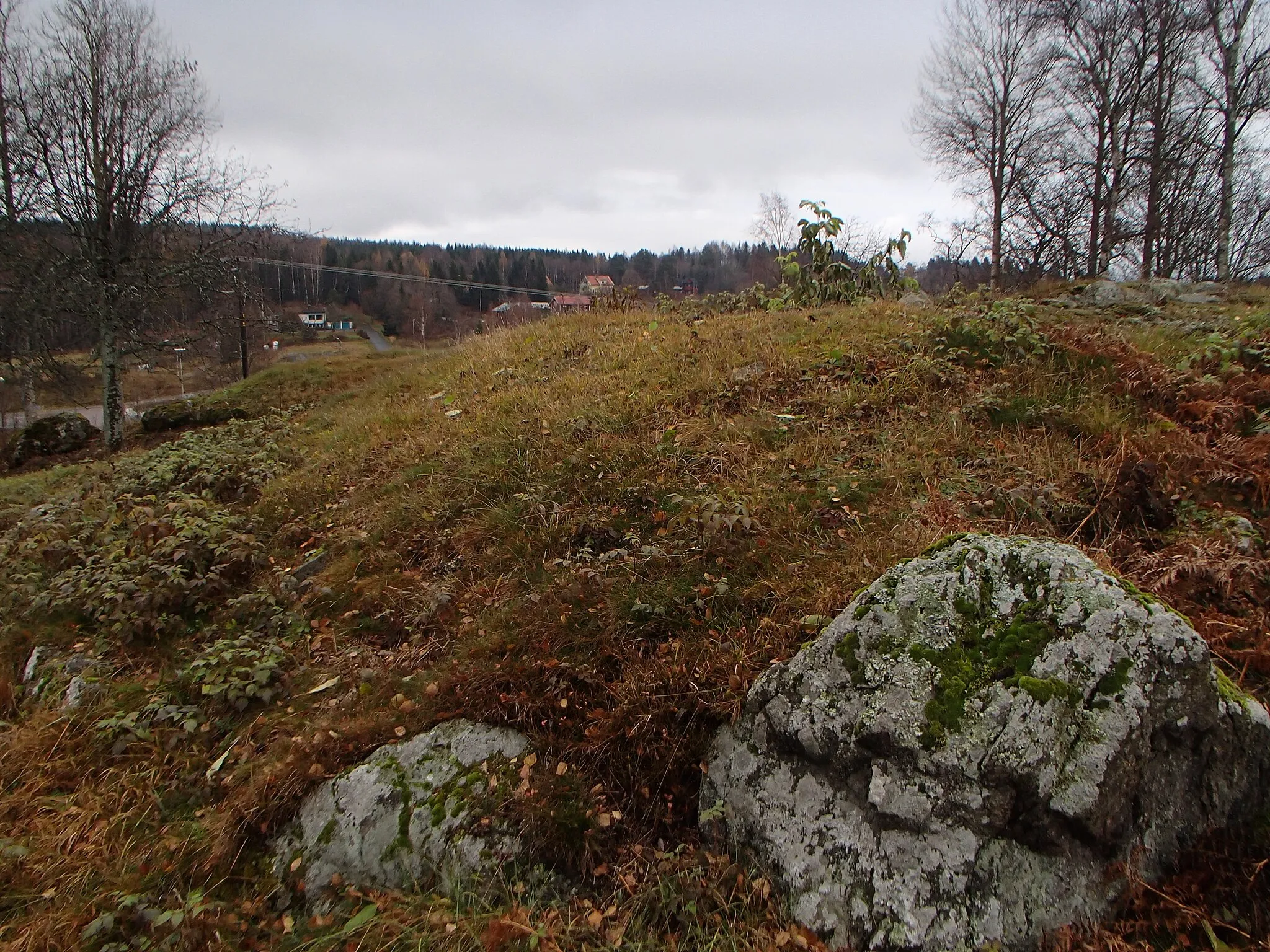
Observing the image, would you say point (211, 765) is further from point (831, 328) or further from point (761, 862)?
point (831, 328)

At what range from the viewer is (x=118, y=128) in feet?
45.2

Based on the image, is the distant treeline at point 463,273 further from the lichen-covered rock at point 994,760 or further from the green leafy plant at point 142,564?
the lichen-covered rock at point 994,760

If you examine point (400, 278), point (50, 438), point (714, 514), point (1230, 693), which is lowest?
point (50, 438)

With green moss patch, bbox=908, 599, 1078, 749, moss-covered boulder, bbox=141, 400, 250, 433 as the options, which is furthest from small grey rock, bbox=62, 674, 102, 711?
moss-covered boulder, bbox=141, 400, 250, 433

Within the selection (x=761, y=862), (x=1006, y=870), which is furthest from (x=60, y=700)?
(x=1006, y=870)

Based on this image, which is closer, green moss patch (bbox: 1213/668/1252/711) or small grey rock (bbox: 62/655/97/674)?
green moss patch (bbox: 1213/668/1252/711)

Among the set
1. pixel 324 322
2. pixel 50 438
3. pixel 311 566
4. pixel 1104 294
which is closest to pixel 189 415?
pixel 50 438

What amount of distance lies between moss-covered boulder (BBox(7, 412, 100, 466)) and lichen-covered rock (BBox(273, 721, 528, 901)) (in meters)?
16.4

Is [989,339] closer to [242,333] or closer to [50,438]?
[50,438]

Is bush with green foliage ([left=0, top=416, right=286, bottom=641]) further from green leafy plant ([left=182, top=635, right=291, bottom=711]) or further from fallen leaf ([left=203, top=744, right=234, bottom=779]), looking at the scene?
fallen leaf ([left=203, top=744, right=234, bottom=779])

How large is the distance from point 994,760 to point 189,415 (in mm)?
16346

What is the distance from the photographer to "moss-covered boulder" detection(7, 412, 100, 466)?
1386 centimetres

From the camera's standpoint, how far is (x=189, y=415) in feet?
45.6

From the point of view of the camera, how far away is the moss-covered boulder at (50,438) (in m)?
13.9
